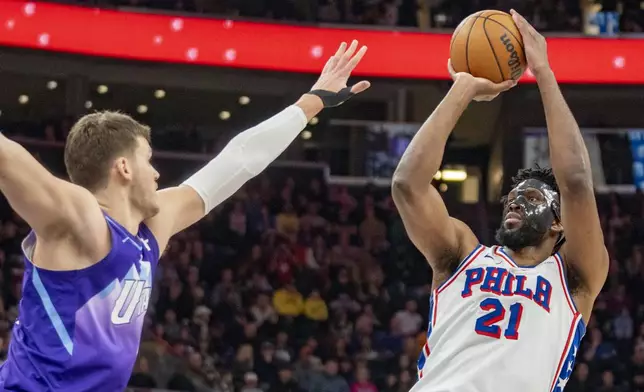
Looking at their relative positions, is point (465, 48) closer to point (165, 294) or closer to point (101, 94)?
point (165, 294)

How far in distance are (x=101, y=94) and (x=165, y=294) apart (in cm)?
532

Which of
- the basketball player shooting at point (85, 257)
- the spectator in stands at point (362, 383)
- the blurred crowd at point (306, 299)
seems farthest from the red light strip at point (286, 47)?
the basketball player shooting at point (85, 257)

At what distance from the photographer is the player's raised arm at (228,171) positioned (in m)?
3.34

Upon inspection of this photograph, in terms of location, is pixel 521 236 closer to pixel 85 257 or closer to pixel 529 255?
pixel 529 255

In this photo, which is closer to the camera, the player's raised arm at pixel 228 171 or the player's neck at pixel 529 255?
the player's raised arm at pixel 228 171

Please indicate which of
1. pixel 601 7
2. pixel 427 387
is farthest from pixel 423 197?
pixel 601 7

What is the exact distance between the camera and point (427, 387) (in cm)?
362

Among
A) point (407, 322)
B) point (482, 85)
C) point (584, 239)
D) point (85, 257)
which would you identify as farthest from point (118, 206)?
point (407, 322)

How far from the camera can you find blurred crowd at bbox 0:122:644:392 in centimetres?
1068

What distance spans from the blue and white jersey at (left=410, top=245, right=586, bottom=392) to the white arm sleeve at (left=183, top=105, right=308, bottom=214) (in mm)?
819

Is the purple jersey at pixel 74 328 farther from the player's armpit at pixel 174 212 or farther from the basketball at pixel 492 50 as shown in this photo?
the basketball at pixel 492 50

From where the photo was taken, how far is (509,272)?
12.3 ft

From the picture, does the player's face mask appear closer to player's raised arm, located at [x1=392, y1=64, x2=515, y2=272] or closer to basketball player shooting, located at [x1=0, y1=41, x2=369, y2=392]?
player's raised arm, located at [x1=392, y1=64, x2=515, y2=272]

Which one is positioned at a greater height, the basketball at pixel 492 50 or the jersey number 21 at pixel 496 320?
the basketball at pixel 492 50
